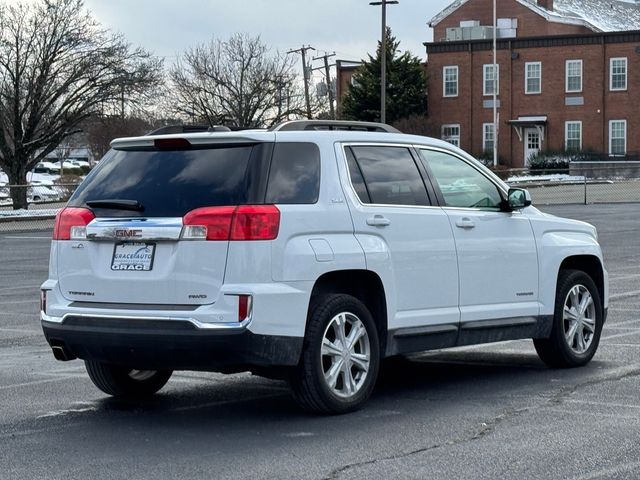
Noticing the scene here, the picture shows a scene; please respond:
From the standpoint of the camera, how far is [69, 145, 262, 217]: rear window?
779cm

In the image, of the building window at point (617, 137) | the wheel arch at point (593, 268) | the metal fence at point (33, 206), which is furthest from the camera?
the building window at point (617, 137)

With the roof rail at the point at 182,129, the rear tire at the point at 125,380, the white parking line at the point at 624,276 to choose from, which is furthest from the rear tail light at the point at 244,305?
the white parking line at the point at 624,276

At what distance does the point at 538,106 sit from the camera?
71.1 m

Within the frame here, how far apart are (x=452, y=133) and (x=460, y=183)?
64848 millimetres

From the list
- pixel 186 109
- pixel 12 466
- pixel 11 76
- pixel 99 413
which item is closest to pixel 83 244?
pixel 99 413

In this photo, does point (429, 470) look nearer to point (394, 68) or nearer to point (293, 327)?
point (293, 327)

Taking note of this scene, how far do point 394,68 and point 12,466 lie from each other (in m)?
66.1

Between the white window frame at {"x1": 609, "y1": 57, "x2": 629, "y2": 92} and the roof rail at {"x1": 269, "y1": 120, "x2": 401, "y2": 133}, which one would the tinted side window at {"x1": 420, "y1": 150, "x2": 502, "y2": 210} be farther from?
the white window frame at {"x1": 609, "y1": 57, "x2": 629, "y2": 92}

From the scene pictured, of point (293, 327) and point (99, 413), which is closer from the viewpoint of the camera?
point (293, 327)

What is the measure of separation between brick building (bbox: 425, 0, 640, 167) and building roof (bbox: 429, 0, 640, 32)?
815 cm

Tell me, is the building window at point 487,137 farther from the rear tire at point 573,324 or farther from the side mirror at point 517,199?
the side mirror at point 517,199

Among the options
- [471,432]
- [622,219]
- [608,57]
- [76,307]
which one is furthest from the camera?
[608,57]

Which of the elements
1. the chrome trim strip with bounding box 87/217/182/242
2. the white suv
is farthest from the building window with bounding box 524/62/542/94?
the chrome trim strip with bounding box 87/217/182/242

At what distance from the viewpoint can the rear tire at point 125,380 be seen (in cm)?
881
